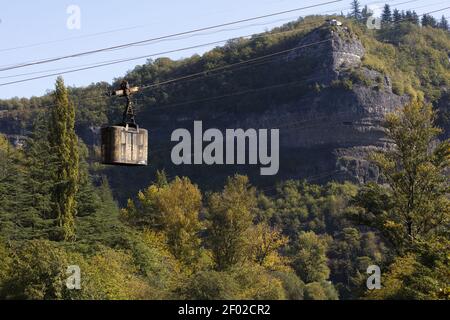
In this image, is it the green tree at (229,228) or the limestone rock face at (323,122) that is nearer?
the green tree at (229,228)

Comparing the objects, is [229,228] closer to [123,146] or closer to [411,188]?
[411,188]

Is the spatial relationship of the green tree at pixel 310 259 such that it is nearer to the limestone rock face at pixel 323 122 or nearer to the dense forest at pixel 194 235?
the dense forest at pixel 194 235

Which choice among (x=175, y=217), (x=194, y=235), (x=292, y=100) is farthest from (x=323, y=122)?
(x=175, y=217)

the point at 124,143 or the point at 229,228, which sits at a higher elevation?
the point at 124,143

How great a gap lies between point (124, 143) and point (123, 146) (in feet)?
0.29

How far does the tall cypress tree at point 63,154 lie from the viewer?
53916 mm

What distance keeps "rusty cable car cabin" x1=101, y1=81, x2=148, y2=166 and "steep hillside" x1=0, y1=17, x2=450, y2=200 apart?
11541 cm

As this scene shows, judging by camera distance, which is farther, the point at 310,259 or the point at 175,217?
the point at 310,259

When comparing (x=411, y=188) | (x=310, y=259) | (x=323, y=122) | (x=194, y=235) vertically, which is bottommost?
(x=310, y=259)

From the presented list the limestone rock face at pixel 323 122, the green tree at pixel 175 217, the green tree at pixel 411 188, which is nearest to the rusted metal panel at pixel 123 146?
the green tree at pixel 411 188

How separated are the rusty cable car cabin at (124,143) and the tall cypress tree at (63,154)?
93.2 feet

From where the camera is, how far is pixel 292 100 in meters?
169

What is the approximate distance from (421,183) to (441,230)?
9.81 feet
